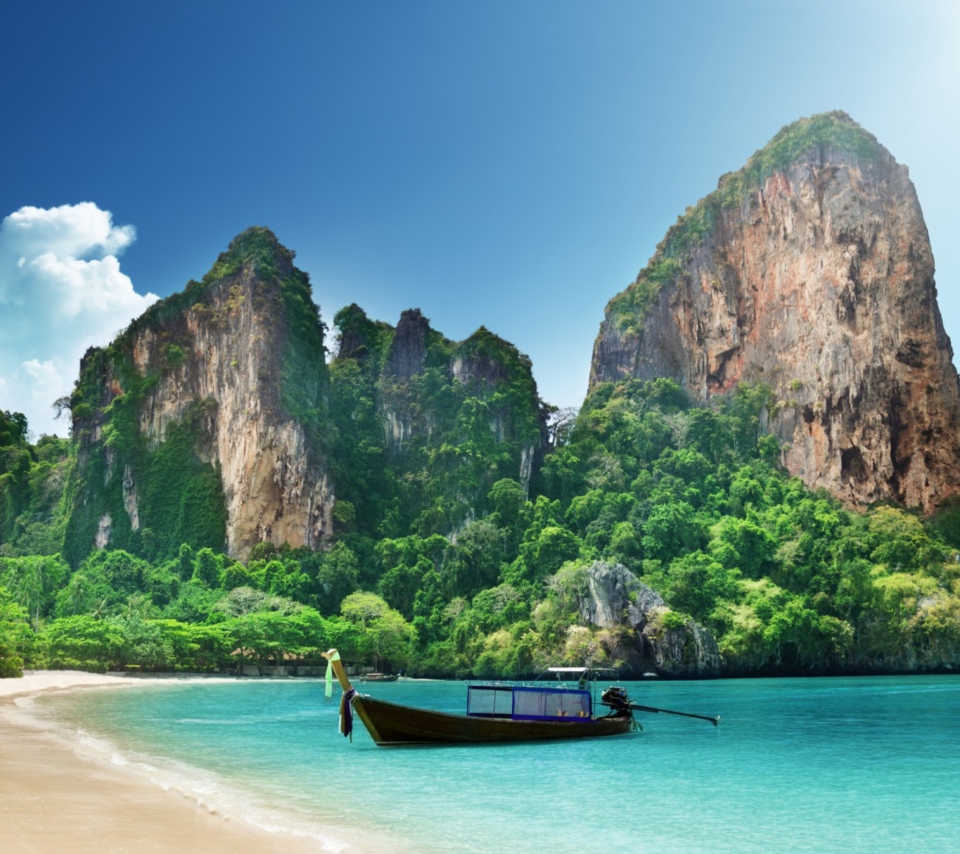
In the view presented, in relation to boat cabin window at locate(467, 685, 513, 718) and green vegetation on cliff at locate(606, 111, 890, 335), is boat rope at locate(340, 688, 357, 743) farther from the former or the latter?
green vegetation on cliff at locate(606, 111, 890, 335)

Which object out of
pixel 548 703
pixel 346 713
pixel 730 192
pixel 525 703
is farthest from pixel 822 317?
pixel 346 713

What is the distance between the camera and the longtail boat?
2023 cm

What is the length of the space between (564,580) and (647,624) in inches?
232

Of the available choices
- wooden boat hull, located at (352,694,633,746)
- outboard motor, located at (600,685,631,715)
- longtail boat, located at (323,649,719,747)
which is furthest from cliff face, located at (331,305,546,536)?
A: wooden boat hull, located at (352,694,633,746)

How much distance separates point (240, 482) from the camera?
7612cm

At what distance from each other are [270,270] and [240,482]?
1841 cm

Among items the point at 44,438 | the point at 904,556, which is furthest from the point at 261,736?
the point at 44,438

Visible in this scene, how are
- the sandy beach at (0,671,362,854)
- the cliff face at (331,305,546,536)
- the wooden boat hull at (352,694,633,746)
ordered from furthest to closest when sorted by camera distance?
the cliff face at (331,305,546,536) → the wooden boat hull at (352,694,633,746) → the sandy beach at (0,671,362,854)

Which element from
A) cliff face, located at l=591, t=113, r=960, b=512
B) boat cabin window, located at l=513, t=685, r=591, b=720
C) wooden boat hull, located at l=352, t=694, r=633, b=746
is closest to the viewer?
wooden boat hull, located at l=352, t=694, r=633, b=746

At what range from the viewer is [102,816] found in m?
11.7

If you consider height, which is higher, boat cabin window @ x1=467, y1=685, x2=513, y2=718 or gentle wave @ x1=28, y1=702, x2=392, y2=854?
boat cabin window @ x1=467, y1=685, x2=513, y2=718

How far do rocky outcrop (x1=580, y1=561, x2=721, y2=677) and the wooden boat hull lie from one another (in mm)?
30880

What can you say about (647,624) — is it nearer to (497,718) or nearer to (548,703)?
(548,703)

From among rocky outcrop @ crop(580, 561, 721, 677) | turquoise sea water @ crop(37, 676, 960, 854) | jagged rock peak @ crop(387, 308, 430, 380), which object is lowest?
turquoise sea water @ crop(37, 676, 960, 854)
